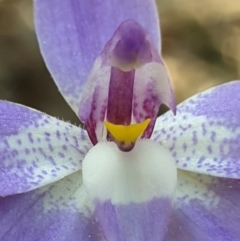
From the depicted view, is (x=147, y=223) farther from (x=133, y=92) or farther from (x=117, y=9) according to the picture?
(x=117, y=9)

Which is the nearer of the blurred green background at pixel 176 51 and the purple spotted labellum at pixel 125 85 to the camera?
the purple spotted labellum at pixel 125 85

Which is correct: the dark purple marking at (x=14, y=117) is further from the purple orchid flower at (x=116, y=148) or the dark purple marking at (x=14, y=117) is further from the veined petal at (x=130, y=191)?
the veined petal at (x=130, y=191)

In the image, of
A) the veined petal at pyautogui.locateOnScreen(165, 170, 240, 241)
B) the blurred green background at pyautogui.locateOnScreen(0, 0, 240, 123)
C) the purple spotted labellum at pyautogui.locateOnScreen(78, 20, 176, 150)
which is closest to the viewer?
the purple spotted labellum at pyautogui.locateOnScreen(78, 20, 176, 150)

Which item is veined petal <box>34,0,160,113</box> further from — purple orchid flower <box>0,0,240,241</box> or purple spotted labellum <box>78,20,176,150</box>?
purple spotted labellum <box>78,20,176,150</box>

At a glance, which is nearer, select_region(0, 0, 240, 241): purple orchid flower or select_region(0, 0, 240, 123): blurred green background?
select_region(0, 0, 240, 241): purple orchid flower

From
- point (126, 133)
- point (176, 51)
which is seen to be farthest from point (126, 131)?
point (176, 51)

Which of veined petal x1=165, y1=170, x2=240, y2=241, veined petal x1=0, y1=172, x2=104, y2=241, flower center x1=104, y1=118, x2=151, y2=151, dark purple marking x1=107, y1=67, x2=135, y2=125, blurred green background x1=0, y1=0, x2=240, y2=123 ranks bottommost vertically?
blurred green background x1=0, y1=0, x2=240, y2=123

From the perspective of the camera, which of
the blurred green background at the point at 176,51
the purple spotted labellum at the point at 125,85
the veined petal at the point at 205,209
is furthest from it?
the blurred green background at the point at 176,51

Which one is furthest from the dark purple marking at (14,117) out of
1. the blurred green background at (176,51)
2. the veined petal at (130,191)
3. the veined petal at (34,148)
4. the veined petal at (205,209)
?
the blurred green background at (176,51)

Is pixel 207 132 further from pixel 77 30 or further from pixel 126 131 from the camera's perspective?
pixel 77 30

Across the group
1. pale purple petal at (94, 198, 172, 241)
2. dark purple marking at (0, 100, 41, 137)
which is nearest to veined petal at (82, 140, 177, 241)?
pale purple petal at (94, 198, 172, 241)
